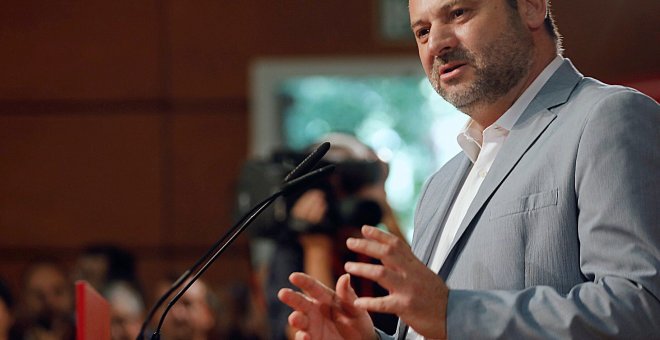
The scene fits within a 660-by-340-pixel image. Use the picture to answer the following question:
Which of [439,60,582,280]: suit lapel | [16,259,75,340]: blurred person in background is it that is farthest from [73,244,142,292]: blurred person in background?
[439,60,582,280]: suit lapel

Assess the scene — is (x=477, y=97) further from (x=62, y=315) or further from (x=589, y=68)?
(x=589, y=68)

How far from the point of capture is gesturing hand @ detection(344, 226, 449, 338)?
1.47 meters

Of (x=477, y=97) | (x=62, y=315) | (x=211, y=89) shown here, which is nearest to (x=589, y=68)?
(x=211, y=89)

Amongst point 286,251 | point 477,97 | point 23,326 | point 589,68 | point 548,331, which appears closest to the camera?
→ point 548,331

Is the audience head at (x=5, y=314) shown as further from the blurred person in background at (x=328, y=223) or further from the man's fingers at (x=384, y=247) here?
the man's fingers at (x=384, y=247)

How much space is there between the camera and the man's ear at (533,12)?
185 centimetres

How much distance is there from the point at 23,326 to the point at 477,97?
2.90 meters

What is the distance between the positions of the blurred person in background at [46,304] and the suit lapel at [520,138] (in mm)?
2682

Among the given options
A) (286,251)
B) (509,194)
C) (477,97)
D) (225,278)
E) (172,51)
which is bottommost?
(225,278)

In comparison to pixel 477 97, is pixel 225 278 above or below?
below

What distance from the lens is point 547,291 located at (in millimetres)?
1511

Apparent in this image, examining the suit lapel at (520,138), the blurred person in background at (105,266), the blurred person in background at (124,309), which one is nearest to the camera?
the suit lapel at (520,138)

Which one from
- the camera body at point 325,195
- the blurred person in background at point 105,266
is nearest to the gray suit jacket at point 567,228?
the camera body at point 325,195

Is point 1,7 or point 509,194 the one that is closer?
point 509,194
